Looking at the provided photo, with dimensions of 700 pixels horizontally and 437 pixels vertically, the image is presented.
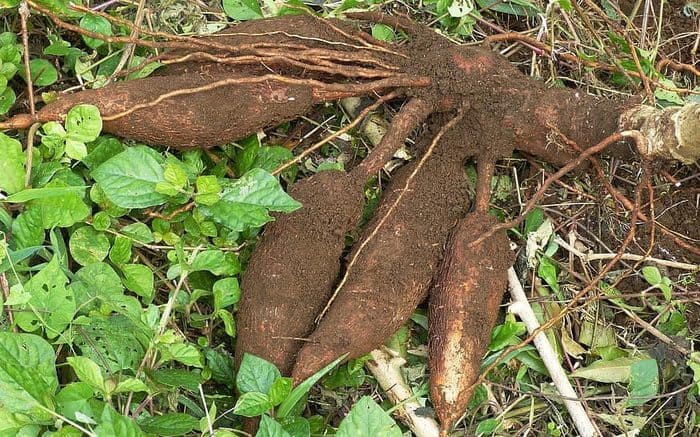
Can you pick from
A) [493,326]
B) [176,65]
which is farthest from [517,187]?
[176,65]

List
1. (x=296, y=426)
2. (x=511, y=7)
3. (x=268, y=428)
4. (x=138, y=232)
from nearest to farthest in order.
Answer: (x=268, y=428) < (x=296, y=426) < (x=138, y=232) < (x=511, y=7)

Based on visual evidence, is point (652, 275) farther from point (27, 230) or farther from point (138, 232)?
point (27, 230)

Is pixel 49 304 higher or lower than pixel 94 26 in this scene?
lower

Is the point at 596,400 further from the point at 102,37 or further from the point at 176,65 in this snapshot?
the point at 102,37

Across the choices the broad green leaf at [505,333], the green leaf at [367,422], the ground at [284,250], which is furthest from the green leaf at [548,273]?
the green leaf at [367,422]

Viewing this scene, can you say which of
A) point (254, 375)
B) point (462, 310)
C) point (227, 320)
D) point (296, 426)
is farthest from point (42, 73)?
point (462, 310)

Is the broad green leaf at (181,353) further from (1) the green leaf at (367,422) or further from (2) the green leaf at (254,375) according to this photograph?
(1) the green leaf at (367,422)

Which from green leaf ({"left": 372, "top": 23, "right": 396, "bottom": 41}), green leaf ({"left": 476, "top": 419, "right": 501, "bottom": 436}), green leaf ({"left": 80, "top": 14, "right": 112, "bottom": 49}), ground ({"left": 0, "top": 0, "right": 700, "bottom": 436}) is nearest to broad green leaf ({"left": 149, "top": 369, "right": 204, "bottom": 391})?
ground ({"left": 0, "top": 0, "right": 700, "bottom": 436})

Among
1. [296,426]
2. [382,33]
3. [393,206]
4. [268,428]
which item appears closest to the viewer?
[268,428]
